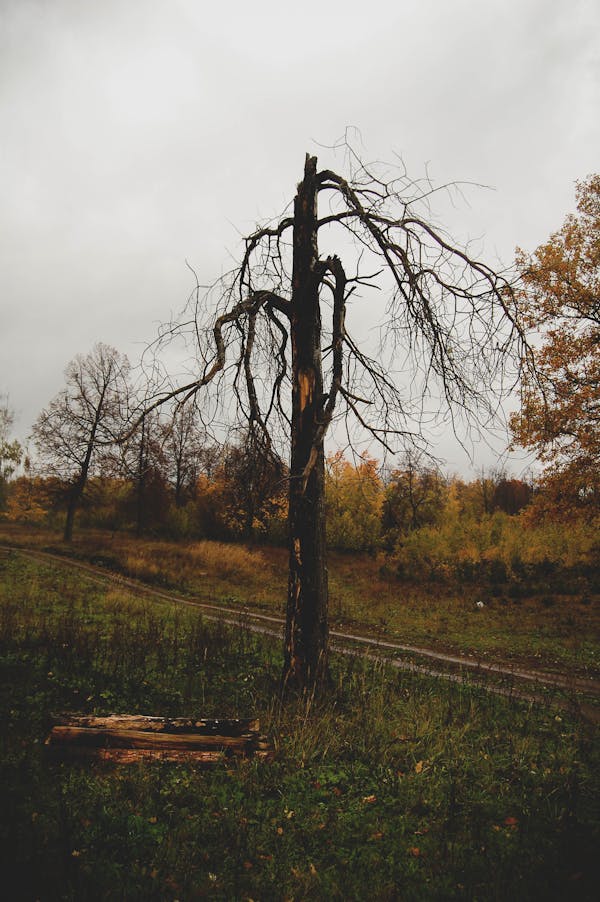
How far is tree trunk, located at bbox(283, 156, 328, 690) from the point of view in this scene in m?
5.97

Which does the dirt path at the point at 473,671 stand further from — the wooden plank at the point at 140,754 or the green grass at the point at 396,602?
the wooden plank at the point at 140,754

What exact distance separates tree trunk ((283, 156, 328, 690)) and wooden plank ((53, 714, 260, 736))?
1325mm

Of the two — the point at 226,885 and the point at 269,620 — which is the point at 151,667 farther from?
the point at 269,620

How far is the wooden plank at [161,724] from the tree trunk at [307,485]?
1.32 m

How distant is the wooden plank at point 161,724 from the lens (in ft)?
14.7

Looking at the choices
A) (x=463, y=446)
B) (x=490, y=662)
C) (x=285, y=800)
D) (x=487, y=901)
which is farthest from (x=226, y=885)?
(x=490, y=662)

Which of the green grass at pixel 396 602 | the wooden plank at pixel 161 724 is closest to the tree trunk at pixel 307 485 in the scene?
the wooden plank at pixel 161 724

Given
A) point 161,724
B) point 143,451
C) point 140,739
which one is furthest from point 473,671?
point 143,451

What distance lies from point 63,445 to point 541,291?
2526cm

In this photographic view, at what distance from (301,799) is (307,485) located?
3.13 meters

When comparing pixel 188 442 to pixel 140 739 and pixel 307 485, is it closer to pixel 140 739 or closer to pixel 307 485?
pixel 307 485

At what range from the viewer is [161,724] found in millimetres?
4598

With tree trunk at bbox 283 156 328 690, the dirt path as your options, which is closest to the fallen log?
tree trunk at bbox 283 156 328 690

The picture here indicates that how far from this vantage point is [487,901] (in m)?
2.97
